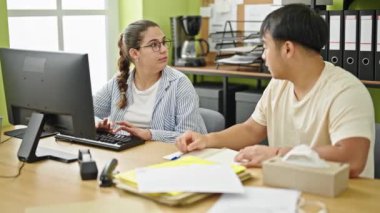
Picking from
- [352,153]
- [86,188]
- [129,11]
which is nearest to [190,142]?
[86,188]

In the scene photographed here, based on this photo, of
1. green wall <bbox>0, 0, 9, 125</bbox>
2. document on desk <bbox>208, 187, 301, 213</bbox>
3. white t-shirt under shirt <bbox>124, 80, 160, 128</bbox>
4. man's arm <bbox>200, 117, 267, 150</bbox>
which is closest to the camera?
document on desk <bbox>208, 187, 301, 213</bbox>

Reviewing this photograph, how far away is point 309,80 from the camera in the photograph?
1.86 metres

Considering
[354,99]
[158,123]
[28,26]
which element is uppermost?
[28,26]

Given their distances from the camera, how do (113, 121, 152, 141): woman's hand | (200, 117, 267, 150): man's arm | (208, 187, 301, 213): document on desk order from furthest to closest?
1. (113, 121, 152, 141): woman's hand
2. (200, 117, 267, 150): man's arm
3. (208, 187, 301, 213): document on desk

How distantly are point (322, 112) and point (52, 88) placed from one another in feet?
3.05

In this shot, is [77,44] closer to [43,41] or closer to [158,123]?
[43,41]

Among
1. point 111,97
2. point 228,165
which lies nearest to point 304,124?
point 228,165

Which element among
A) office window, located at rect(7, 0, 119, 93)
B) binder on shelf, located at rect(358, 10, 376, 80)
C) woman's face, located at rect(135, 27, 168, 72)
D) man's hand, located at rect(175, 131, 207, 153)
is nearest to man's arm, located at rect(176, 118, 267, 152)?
man's hand, located at rect(175, 131, 207, 153)

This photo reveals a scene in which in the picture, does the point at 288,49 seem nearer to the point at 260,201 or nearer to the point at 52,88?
the point at 260,201

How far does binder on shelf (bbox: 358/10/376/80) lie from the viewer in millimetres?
2783

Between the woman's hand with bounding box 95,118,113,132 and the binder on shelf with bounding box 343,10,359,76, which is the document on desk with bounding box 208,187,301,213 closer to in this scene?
the woman's hand with bounding box 95,118,113,132

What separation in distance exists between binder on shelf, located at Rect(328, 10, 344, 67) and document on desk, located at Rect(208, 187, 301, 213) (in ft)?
5.40

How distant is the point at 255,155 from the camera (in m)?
1.72

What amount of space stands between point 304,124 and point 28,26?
187 cm
